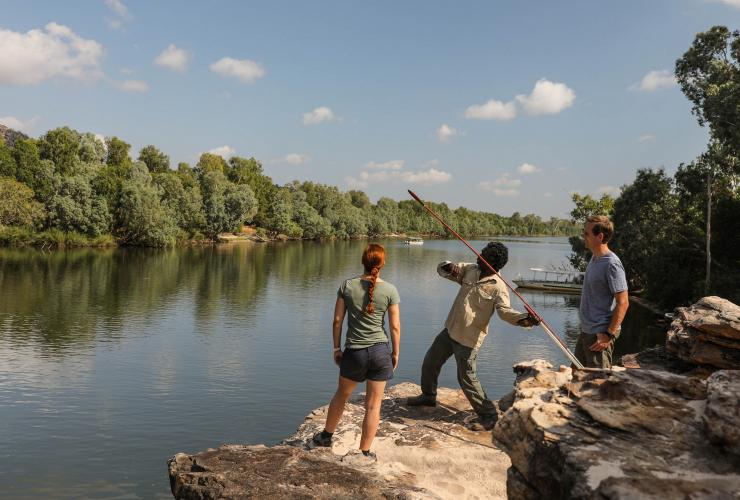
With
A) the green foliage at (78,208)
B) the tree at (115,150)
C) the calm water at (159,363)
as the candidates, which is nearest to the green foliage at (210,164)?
the tree at (115,150)

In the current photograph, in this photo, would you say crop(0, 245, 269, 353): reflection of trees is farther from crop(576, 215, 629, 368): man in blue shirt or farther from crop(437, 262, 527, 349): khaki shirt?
crop(576, 215, 629, 368): man in blue shirt

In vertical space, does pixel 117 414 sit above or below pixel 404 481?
below

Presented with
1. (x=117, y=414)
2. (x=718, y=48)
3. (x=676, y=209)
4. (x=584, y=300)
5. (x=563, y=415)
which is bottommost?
(x=117, y=414)

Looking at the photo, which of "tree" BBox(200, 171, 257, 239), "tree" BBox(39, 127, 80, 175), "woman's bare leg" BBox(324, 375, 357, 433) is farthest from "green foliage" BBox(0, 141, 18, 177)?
"woman's bare leg" BBox(324, 375, 357, 433)

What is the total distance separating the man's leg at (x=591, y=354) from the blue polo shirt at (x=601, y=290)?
10cm

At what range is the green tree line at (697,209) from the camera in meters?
25.9

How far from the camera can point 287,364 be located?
62.5 feet

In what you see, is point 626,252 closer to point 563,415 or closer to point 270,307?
point 270,307

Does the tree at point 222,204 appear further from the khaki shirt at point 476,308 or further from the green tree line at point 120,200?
the khaki shirt at point 476,308

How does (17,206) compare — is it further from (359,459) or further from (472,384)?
(359,459)

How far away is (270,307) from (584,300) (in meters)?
25.9

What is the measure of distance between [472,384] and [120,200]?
233ft

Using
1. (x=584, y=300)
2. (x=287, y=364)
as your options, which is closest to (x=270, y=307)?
(x=287, y=364)

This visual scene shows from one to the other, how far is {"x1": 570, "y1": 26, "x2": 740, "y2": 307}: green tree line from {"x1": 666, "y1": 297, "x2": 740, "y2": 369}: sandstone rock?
18297 millimetres
